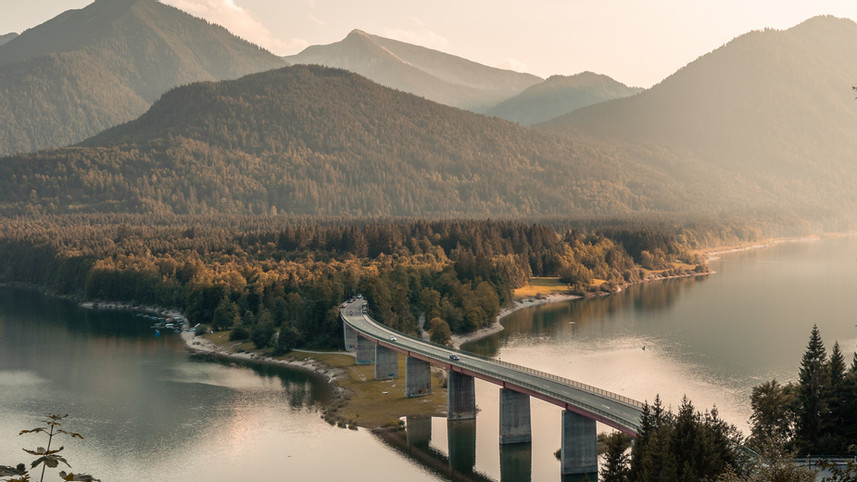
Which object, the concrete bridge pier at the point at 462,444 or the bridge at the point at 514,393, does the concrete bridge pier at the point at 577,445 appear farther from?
the concrete bridge pier at the point at 462,444

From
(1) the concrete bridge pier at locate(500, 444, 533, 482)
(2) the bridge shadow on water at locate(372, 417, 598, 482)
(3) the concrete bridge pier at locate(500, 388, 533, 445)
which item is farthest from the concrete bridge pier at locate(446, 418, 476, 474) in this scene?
(3) the concrete bridge pier at locate(500, 388, 533, 445)

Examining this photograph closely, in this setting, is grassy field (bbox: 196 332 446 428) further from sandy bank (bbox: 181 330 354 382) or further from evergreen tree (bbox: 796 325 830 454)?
evergreen tree (bbox: 796 325 830 454)

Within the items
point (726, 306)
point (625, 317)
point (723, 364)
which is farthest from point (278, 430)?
point (726, 306)

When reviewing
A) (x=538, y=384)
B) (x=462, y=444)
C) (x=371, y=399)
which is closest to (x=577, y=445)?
(x=538, y=384)

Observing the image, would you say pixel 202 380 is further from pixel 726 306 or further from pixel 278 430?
pixel 726 306

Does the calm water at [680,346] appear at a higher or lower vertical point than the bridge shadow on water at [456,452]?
higher

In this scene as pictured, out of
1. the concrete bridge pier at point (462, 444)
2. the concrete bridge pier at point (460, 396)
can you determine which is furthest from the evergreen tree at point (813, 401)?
the concrete bridge pier at point (460, 396)

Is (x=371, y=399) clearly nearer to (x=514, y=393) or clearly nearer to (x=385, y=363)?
(x=385, y=363)
